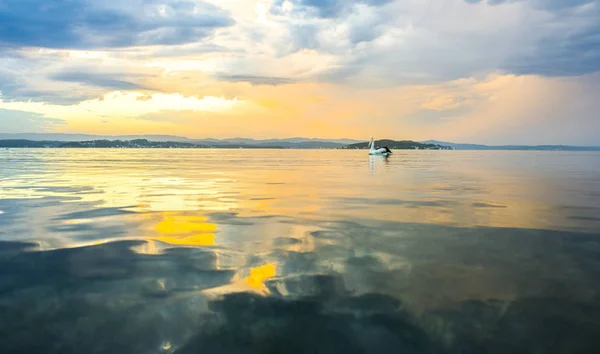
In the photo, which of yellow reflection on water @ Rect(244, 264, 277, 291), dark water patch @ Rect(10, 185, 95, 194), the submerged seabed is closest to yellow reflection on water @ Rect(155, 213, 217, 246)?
the submerged seabed

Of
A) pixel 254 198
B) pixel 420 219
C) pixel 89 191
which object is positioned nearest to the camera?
pixel 420 219

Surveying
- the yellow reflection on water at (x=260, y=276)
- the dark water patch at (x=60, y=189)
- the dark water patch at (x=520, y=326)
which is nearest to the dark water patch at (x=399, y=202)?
the yellow reflection on water at (x=260, y=276)

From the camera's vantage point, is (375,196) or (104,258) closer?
(104,258)

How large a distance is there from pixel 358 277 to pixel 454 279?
2000 mm

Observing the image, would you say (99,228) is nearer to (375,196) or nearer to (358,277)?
(358,277)

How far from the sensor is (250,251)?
11398 millimetres

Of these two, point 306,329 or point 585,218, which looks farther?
point 585,218

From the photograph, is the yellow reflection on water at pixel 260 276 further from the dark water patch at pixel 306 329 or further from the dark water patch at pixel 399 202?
the dark water patch at pixel 399 202

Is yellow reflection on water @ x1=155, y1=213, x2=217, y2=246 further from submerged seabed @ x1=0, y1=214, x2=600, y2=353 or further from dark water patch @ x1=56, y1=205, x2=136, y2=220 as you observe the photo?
dark water patch @ x1=56, y1=205, x2=136, y2=220

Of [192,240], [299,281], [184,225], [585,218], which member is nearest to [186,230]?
[184,225]

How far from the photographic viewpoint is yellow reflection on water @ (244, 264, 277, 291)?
8.66 meters

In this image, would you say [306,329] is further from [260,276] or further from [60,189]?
[60,189]

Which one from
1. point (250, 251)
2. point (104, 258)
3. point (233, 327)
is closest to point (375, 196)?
point (250, 251)

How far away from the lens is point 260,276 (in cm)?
924
